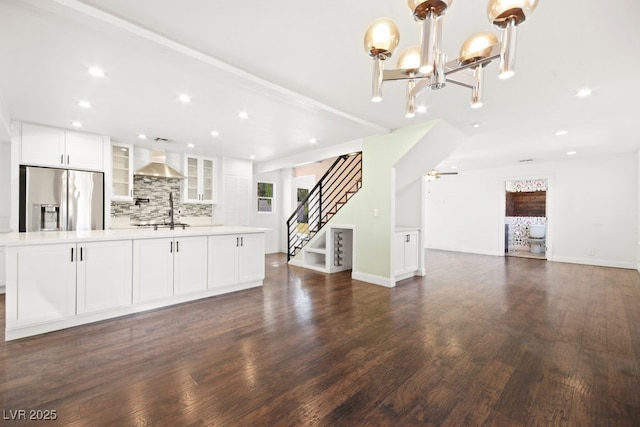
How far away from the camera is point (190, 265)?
373 centimetres

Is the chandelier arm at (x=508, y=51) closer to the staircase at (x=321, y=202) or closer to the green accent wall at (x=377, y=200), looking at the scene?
the green accent wall at (x=377, y=200)

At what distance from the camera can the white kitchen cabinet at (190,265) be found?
362 centimetres

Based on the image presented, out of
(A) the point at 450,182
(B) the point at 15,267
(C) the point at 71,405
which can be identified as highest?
(A) the point at 450,182

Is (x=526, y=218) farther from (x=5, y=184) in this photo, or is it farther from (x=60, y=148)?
(x=5, y=184)

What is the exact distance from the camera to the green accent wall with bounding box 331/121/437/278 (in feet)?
14.8

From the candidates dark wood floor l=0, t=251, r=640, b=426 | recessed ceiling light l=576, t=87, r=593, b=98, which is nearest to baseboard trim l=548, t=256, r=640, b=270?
dark wood floor l=0, t=251, r=640, b=426

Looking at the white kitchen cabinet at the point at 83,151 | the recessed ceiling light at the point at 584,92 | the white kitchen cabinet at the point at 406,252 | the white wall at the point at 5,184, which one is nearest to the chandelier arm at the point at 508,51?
the recessed ceiling light at the point at 584,92

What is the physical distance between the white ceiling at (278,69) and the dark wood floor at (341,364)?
2.50 metres

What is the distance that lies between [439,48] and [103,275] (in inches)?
146

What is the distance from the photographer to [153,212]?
602cm

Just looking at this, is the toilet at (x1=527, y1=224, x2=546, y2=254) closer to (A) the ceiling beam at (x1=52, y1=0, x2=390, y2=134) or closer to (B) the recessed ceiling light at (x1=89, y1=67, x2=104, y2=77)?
(A) the ceiling beam at (x1=52, y1=0, x2=390, y2=134)

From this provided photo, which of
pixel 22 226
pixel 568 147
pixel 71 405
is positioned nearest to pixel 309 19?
pixel 71 405

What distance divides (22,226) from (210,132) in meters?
3.13

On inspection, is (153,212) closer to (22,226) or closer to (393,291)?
(22,226)
